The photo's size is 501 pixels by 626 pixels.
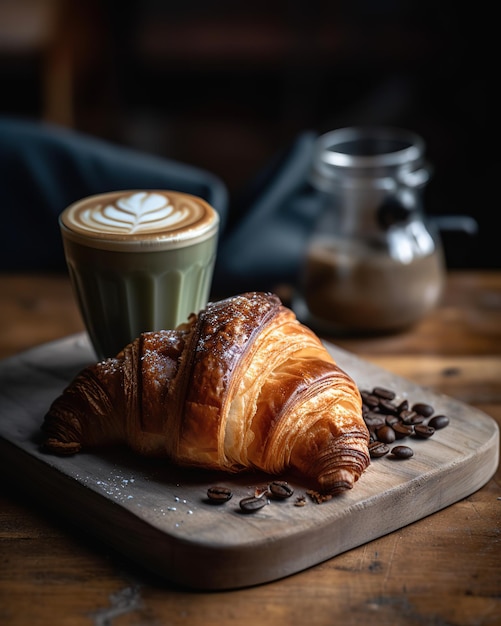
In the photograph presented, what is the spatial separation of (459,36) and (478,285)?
197 cm

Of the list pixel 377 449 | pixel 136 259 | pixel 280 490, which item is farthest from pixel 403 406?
pixel 136 259

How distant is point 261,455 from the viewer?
3.54 ft

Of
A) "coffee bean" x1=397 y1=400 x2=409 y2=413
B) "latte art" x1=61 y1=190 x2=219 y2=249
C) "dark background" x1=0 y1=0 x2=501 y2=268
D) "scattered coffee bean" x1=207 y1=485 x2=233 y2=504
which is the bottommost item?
"dark background" x1=0 y1=0 x2=501 y2=268

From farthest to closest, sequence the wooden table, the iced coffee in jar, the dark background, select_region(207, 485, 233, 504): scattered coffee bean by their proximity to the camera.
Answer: the dark background → the iced coffee in jar → select_region(207, 485, 233, 504): scattered coffee bean → the wooden table

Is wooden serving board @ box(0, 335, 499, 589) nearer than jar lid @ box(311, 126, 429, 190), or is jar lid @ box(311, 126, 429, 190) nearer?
wooden serving board @ box(0, 335, 499, 589)

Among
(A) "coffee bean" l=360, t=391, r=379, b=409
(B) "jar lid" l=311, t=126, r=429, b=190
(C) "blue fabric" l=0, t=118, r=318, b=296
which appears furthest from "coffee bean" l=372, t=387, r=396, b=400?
(C) "blue fabric" l=0, t=118, r=318, b=296

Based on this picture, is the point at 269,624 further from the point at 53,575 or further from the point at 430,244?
the point at 430,244

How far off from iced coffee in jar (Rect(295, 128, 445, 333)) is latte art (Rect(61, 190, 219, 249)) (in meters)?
0.38

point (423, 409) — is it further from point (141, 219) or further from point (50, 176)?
point (50, 176)

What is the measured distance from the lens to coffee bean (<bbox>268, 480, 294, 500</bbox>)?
41.1 inches

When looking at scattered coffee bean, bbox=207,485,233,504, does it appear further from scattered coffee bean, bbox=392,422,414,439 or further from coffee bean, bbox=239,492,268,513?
scattered coffee bean, bbox=392,422,414,439

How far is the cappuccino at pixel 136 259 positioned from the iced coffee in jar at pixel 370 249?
0.34 meters

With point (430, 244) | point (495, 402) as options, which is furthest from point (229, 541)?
point (430, 244)

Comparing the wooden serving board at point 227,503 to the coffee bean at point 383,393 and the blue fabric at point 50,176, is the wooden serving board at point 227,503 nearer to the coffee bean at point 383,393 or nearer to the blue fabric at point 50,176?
the coffee bean at point 383,393
